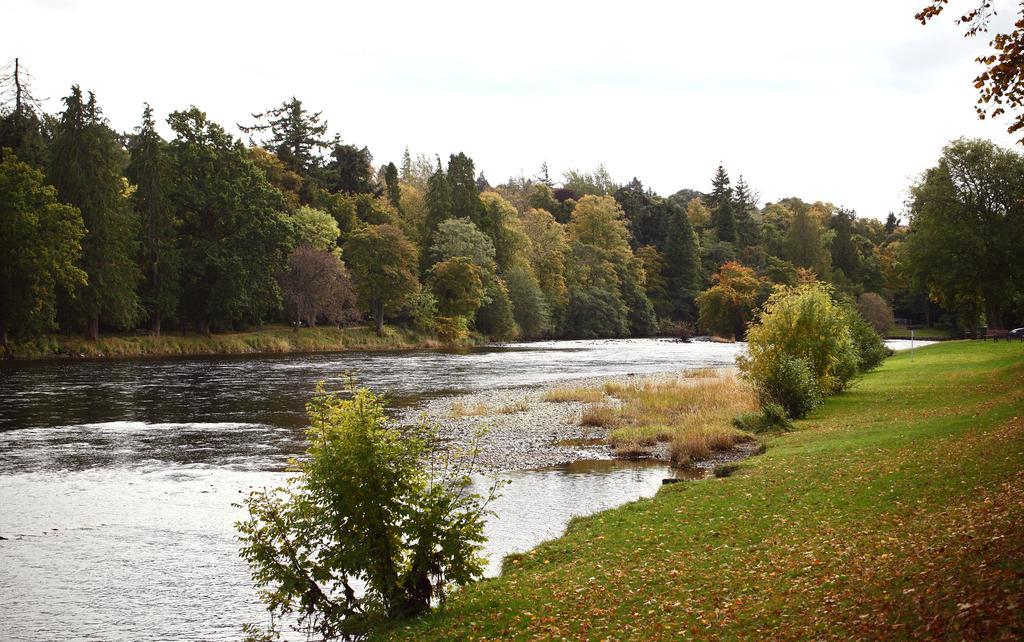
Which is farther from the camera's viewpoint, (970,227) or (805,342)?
(970,227)

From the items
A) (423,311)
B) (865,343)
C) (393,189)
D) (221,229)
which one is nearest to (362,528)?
(865,343)

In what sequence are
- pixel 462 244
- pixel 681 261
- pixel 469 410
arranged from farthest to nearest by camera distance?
1. pixel 681 261
2. pixel 462 244
3. pixel 469 410

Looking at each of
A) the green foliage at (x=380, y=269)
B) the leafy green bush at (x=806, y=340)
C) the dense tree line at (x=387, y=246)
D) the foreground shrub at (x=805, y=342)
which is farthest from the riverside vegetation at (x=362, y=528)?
the green foliage at (x=380, y=269)

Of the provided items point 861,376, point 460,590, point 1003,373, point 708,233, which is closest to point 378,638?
point 460,590

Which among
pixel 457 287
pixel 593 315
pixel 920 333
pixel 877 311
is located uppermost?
pixel 457 287

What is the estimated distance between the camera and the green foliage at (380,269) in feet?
302

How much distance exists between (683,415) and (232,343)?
180 ft

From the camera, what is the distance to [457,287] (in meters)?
99.7

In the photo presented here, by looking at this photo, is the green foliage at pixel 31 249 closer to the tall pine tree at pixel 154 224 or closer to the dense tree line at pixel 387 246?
the dense tree line at pixel 387 246

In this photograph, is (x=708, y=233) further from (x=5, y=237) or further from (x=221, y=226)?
(x=5, y=237)

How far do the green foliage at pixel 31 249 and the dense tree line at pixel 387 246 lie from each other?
0.14 metres

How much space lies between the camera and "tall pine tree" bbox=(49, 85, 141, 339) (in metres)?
65.8

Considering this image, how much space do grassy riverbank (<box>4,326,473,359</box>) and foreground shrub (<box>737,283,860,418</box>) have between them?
5142cm

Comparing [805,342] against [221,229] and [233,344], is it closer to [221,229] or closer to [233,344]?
[233,344]
